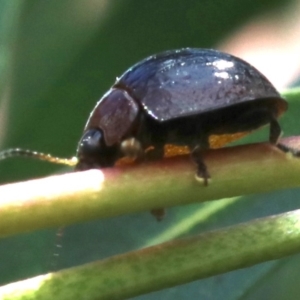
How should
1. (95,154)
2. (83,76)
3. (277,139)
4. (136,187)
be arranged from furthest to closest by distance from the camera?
(83,76), (95,154), (277,139), (136,187)

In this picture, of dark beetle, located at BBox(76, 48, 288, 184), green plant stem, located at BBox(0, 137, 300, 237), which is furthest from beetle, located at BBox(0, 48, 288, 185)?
green plant stem, located at BBox(0, 137, 300, 237)

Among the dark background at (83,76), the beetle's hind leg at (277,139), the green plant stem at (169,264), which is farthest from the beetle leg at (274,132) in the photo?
the dark background at (83,76)

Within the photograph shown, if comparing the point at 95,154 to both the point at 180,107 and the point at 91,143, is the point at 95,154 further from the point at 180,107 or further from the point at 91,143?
the point at 180,107

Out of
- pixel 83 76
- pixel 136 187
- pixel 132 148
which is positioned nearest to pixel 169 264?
pixel 136 187

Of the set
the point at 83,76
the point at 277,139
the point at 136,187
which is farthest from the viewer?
the point at 83,76

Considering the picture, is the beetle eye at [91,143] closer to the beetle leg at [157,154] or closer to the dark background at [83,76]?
the beetle leg at [157,154]

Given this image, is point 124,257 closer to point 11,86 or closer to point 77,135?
point 77,135

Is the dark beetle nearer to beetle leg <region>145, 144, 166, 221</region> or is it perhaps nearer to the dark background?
beetle leg <region>145, 144, 166, 221</region>
